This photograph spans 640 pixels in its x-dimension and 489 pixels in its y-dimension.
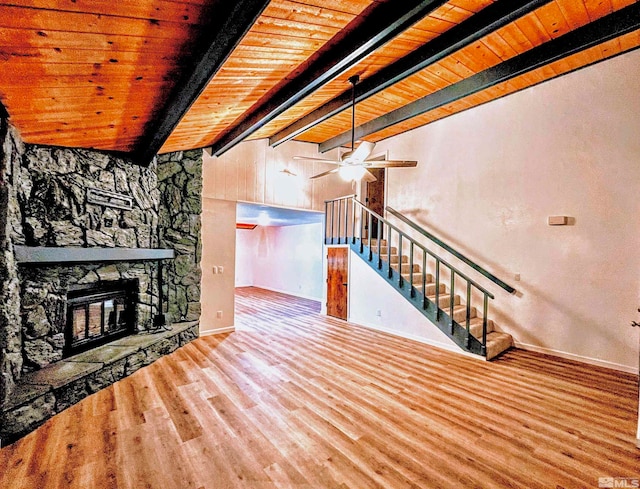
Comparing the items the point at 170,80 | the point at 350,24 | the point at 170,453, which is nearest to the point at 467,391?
the point at 170,453

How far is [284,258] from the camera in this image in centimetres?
1045

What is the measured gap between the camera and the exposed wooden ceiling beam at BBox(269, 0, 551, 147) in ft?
7.96

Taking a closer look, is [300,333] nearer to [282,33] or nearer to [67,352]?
[67,352]

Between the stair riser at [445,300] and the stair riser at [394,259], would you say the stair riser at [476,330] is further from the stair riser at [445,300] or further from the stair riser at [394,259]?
the stair riser at [394,259]

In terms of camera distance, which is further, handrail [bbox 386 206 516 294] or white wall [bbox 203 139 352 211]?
white wall [bbox 203 139 352 211]

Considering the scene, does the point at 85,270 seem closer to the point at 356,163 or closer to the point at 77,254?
the point at 77,254

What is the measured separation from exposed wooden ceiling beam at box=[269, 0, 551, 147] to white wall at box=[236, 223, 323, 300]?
4.95m

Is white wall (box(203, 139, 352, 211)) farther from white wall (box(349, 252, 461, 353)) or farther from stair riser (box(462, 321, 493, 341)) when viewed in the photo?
stair riser (box(462, 321, 493, 341))

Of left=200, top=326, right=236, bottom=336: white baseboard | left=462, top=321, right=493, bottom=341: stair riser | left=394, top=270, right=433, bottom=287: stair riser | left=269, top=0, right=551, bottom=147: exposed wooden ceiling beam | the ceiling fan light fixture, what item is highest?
left=269, top=0, right=551, bottom=147: exposed wooden ceiling beam

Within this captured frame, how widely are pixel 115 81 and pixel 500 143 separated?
5149mm

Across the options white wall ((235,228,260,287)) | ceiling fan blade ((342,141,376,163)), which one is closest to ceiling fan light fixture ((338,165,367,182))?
ceiling fan blade ((342,141,376,163))

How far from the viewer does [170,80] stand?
231cm

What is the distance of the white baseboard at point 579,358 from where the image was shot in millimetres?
3644

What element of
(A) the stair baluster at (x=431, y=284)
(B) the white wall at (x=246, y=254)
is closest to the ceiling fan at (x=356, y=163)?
(A) the stair baluster at (x=431, y=284)
